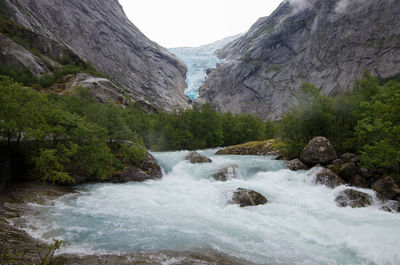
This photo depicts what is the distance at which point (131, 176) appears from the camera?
69.1 ft

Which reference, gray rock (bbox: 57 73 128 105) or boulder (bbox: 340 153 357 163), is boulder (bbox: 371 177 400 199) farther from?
gray rock (bbox: 57 73 128 105)

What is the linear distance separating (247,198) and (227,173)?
752 centimetres

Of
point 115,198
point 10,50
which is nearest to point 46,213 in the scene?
point 115,198

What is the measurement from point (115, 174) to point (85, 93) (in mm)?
37982

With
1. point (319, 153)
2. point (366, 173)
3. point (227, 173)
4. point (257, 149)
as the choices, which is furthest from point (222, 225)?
point (257, 149)

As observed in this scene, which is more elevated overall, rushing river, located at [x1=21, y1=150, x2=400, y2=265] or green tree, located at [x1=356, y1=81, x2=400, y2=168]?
green tree, located at [x1=356, y1=81, x2=400, y2=168]

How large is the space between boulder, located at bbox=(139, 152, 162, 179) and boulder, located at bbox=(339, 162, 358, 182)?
17016 millimetres

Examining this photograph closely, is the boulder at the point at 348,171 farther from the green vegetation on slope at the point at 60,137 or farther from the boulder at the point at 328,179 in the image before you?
the green vegetation on slope at the point at 60,137

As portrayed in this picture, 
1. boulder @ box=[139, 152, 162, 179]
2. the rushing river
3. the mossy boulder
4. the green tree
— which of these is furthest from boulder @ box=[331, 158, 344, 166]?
boulder @ box=[139, 152, 162, 179]

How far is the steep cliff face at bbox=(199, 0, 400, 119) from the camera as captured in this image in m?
126

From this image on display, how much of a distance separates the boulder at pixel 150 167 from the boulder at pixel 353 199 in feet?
51.8

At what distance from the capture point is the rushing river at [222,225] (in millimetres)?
8959

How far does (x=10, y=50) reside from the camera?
62.5m

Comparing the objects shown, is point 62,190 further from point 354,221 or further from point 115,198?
point 354,221
